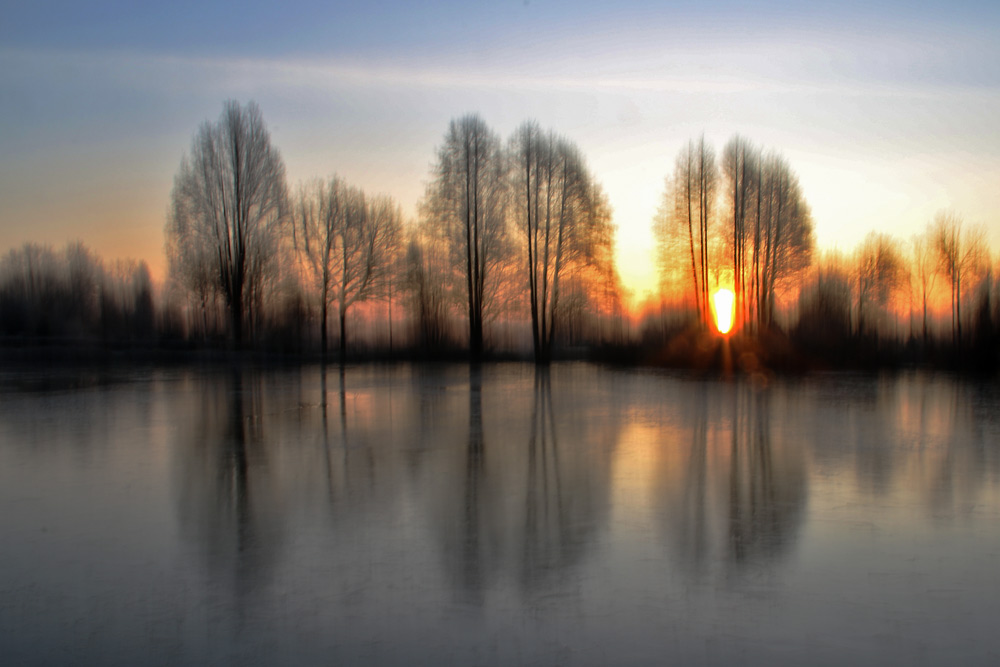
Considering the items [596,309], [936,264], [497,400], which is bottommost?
[497,400]

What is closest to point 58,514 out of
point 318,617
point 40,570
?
point 40,570

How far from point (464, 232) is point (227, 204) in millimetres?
12654

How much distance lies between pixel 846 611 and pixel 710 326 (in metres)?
27.3

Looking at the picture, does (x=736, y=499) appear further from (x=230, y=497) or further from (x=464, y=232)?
(x=464, y=232)

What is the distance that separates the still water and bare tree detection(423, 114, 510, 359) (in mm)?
23499

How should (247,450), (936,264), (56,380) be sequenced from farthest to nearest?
(936,264) < (56,380) < (247,450)

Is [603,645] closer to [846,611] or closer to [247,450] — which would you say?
[846,611]

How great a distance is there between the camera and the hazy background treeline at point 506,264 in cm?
3042

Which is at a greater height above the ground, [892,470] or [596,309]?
[596,309]

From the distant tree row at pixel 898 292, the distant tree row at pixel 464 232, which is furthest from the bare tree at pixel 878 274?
the distant tree row at pixel 464 232

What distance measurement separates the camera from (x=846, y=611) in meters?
3.55

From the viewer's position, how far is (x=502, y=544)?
15.3 ft

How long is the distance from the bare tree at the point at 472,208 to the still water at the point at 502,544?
77.1ft

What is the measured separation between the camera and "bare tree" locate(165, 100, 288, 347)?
34344 millimetres
